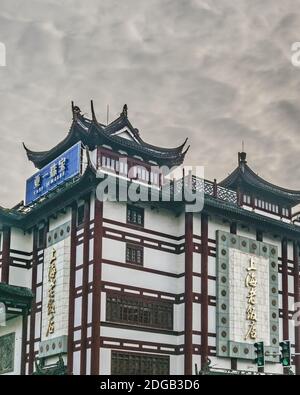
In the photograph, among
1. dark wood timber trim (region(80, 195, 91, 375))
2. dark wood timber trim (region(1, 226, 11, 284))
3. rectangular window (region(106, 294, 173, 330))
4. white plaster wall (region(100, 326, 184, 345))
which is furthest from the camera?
dark wood timber trim (region(1, 226, 11, 284))

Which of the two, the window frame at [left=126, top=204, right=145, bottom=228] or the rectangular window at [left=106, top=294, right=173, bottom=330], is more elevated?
the window frame at [left=126, top=204, right=145, bottom=228]

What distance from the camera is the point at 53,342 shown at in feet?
140

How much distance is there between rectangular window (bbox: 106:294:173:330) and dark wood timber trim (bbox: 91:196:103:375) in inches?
39.3

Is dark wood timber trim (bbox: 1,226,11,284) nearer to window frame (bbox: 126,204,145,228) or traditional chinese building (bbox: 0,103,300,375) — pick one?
traditional chinese building (bbox: 0,103,300,375)

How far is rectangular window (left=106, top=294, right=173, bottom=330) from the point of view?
40719mm

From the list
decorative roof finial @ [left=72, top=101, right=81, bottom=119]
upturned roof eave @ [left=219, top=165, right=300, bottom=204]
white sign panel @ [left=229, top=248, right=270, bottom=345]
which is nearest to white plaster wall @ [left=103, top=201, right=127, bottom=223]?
decorative roof finial @ [left=72, top=101, right=81, bottom=119]

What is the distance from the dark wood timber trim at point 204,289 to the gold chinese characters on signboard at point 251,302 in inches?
144

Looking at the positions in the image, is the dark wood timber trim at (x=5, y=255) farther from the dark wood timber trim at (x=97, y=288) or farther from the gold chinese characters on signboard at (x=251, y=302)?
the gold chinese characters on signboard at (x=251, y=302)

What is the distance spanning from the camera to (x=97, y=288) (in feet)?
131

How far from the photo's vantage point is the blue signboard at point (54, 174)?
44781 mm

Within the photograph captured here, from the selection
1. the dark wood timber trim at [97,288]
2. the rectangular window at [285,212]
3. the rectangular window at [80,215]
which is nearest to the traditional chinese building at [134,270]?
the dark wood timber trim at [97,288]

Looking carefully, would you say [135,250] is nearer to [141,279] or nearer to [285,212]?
[141,279]
